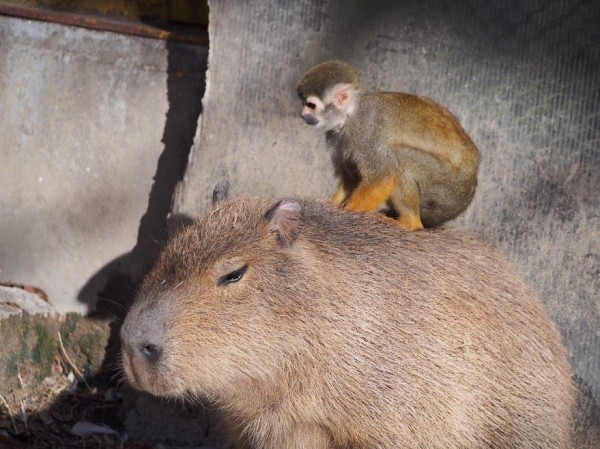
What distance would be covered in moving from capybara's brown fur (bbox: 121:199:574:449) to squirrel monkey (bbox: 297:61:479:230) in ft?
0.59

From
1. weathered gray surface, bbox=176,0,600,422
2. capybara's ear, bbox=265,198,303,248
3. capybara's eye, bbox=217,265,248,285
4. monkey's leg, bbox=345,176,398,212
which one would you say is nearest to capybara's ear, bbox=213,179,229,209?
capybara's ear, bbox=265,198,303,248

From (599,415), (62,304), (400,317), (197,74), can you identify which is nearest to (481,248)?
(400,317)

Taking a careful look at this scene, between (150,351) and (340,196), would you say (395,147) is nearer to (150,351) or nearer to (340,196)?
(340,196)

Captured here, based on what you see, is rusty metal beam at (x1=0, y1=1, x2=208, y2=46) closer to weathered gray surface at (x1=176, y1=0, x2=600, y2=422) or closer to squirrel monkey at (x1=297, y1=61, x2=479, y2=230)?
weathered gray surface at (x1=176, y1=0, x2=600, y2=422)

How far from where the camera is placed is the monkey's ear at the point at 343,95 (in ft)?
12.9

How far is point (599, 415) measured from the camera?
4.33 meters

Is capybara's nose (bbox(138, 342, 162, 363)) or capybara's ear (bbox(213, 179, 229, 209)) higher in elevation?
capybara's ear (bbox(213, 179, 229, 209))

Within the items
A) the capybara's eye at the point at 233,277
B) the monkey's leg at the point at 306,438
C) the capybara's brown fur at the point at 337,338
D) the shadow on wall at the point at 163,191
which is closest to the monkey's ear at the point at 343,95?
the capybara's brown fur at the point at 337,338

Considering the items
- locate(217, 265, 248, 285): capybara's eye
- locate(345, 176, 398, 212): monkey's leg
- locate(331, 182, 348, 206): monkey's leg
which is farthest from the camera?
locate(331, 182, 348, 206): monkey's leg

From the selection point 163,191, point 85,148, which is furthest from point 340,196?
point 85,148

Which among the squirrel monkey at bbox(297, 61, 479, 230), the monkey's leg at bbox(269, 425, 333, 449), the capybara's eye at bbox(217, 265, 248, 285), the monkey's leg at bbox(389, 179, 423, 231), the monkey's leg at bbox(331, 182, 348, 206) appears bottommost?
the monkey's leg at bbox(269, 425, 333, 449)

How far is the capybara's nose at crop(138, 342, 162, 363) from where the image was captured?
125 inches

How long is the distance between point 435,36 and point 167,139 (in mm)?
1580

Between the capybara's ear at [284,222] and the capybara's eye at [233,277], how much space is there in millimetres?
184
